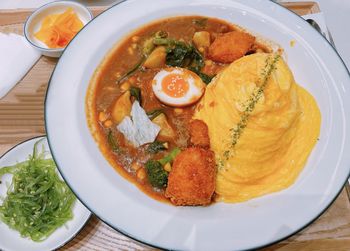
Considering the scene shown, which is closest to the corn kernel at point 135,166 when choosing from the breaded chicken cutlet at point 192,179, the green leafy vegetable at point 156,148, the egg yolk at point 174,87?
the green leafy vegetable at point 156,148

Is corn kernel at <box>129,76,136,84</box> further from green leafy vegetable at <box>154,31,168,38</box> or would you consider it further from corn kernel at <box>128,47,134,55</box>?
green leafy vegetable at <box>154,31,168,38</box>

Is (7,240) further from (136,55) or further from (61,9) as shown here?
(61,9)

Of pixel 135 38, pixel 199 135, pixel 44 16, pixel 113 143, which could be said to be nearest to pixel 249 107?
pixel 199 135

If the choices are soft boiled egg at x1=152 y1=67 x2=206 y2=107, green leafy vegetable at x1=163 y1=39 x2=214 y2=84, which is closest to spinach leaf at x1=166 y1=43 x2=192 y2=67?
green leafy vegetable at x1=163 y1=39 x2=214 y2=84

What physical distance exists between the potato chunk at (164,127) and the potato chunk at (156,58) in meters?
0.52

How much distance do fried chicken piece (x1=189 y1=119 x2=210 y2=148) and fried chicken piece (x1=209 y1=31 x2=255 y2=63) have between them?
26.5 inches

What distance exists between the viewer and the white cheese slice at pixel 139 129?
270 cm

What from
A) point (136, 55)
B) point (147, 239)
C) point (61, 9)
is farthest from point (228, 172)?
point (61, 9)

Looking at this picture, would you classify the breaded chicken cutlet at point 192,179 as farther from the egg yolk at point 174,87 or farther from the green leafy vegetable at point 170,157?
the egg yolk at point 174,87

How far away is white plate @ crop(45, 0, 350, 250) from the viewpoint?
7.40 feet

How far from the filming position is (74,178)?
240 centimetres

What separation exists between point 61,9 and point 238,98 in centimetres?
195

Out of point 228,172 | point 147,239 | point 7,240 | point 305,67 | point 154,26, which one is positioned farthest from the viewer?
point 154,26

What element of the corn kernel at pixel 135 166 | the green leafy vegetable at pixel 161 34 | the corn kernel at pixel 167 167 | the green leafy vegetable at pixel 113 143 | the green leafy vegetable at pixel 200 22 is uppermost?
the green leafy vegetable at pixel 200 22
